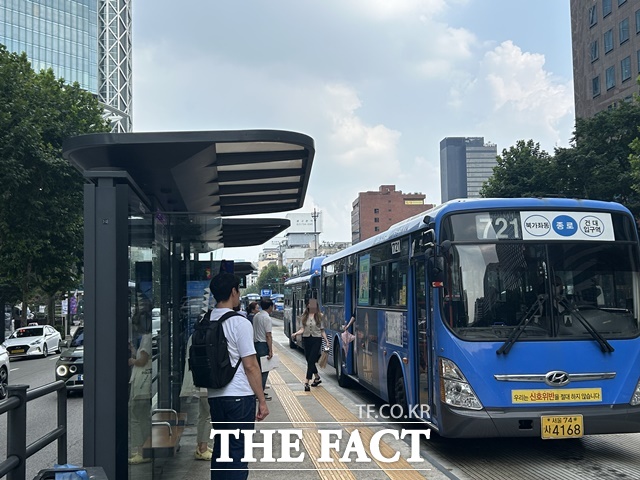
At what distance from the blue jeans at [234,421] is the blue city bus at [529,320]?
111 inches

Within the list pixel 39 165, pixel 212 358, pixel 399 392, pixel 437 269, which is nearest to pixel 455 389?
pixel 437 269

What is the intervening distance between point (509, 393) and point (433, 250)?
5.54ft

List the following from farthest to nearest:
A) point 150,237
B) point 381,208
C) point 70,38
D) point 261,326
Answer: point 381,208
point 70,38
point 261,326
point 150,237

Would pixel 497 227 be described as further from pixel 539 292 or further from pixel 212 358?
pixel 212 358

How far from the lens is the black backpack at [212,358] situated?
514 cm

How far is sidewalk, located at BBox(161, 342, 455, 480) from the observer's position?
717cm

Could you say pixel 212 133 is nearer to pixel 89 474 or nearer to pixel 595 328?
pixel 89 474

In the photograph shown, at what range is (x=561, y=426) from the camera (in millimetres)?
7059

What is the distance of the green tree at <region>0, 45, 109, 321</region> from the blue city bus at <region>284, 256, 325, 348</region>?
8402 millimetres

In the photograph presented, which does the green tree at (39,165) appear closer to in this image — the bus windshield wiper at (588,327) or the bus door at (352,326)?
the bus door at (352,326)

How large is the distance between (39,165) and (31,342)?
9.55 meters

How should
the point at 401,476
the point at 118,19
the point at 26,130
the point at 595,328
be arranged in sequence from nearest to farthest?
the point at 401,476, the point at 595,328, the point at 26,130, the point at 118,19

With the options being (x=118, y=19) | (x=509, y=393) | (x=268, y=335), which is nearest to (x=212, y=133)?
(x=509, y=393)

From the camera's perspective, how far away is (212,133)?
6023 millimetres
